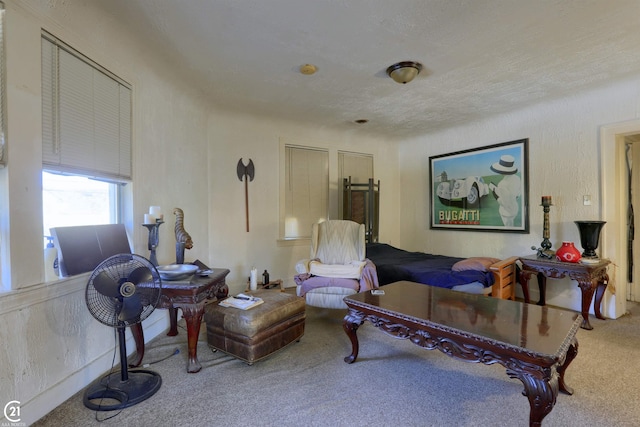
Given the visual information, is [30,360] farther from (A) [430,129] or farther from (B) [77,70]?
(A) [430,129]

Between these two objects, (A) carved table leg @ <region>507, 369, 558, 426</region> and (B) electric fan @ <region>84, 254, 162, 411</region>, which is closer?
(A) carved table leg @ <region>507, 369, 558, 426</region>

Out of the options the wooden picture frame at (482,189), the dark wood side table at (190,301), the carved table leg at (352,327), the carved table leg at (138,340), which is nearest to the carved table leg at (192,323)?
the dark wood side table at (190,301)

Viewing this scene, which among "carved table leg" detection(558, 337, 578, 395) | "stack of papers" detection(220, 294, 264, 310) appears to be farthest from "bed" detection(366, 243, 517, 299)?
"stack of papers" detection(220, 294, 264, 310)

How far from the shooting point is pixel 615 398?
1.81m

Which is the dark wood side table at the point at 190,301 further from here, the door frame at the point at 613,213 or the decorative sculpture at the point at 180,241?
the door frame at the point at 613,213

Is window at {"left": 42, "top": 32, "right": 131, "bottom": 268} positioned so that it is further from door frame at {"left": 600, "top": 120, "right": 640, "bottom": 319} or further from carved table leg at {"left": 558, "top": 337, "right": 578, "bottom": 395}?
door frame at {"left": 600, "top": 120, "right": 640, "bottom": 319}

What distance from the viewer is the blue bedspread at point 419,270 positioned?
3.10 meters

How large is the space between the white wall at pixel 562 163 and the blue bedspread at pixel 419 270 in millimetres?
987

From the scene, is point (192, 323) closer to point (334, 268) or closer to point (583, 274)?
point (334, 268)

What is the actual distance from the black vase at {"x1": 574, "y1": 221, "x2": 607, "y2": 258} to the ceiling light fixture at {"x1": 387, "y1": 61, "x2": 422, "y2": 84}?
2.34 m

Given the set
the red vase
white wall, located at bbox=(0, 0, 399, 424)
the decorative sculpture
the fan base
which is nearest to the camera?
white wall, located at bbox=(0, 0, 399, 424)

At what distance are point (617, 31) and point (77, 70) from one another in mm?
3772

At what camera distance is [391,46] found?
2.41 m

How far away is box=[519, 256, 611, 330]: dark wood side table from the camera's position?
290 centimetres
